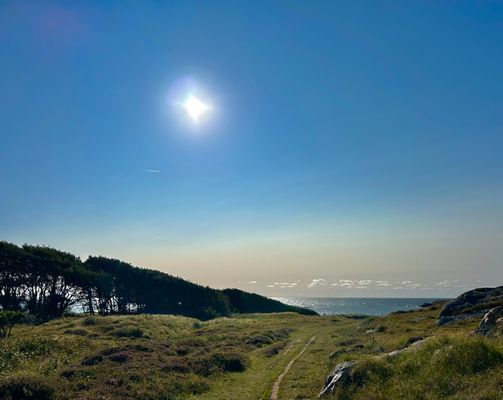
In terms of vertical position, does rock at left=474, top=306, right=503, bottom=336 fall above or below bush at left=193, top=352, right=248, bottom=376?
above

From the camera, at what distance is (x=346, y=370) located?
66.9 ft

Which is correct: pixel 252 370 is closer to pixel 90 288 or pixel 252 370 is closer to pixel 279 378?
pixel 279 378

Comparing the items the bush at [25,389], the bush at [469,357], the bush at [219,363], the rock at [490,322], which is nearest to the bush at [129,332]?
the bush at [219,363]

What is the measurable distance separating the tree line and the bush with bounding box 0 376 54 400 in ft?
186

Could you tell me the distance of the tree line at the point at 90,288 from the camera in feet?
256

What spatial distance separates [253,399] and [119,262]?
101m

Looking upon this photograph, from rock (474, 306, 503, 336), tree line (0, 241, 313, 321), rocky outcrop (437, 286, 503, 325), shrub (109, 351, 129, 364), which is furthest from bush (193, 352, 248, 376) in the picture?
tree line (0, 241, 313, 321)


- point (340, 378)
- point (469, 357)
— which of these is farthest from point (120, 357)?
point (469, 357)

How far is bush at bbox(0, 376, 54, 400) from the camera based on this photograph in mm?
21152

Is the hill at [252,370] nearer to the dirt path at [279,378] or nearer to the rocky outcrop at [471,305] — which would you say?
the dirt path at [279,378]

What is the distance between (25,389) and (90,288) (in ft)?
260

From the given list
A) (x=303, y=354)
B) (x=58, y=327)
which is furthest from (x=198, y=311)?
(x=303, y=354)

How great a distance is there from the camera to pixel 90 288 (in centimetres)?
9531

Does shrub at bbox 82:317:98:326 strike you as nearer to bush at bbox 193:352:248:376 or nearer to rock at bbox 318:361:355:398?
bush at bbox 193:352:248:376
